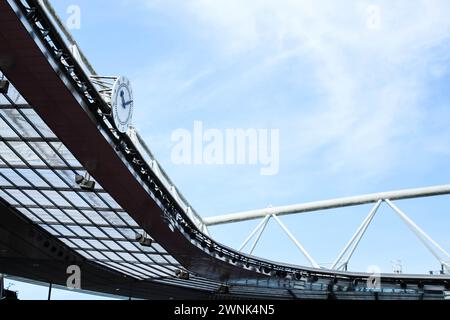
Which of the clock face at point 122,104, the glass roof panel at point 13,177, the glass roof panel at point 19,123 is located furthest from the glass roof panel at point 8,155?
the clock face at point 122,104

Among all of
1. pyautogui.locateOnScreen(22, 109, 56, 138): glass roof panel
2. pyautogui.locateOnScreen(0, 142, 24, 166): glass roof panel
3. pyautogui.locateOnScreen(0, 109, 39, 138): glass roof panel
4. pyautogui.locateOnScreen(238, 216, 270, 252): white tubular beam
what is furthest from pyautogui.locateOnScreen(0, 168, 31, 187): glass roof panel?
pyautogui.locateOnScreen(238, 216, 270, 252): white tubular beam

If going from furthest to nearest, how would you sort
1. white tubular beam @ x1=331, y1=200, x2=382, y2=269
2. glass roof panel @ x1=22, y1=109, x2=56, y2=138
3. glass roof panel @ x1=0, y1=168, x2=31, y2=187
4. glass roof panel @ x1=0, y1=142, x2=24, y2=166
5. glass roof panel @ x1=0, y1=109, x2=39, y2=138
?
white tubular beam @ x1=331, y1=200, x2=382, y2=269
glass roof panel @ x1=0, y1=168, x2=31, y2=187
glass roof panel @ x1=0, y1=142, x2=24, y2=166
glass roof panel @ x1=0, y1=109, x2=39, y2=138
glass roof panel @ x1=22, y1=109, x2=56, y2=138

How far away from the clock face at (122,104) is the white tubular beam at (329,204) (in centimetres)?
3290

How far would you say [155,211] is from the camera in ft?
93.4

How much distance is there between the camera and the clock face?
822 inches

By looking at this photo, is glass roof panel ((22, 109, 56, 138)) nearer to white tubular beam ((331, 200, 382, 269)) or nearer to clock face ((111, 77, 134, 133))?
clock face ((111, 77, 134, 133))

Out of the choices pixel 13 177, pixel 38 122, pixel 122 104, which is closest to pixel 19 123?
pixel 38 122

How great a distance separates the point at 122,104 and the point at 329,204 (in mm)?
36966

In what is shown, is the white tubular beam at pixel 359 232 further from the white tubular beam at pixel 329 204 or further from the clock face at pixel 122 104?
the clock face at pixel 122 104

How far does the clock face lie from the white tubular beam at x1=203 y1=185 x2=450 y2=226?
3290cm

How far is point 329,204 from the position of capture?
56062 millimetres
